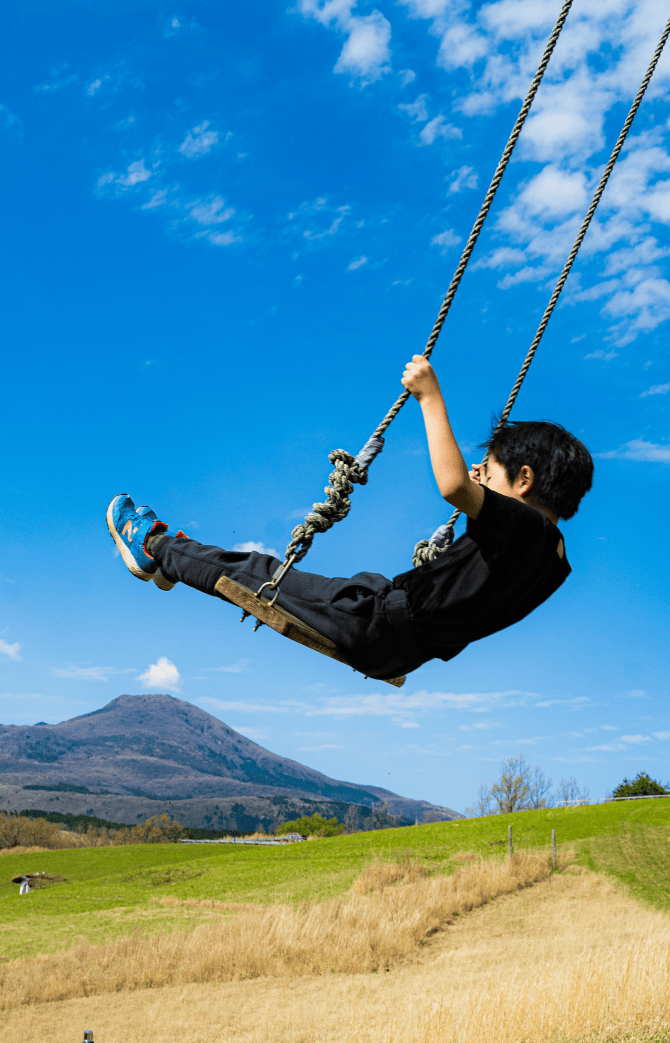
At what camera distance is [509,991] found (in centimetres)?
1544

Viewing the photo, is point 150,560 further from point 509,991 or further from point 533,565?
point 509,991

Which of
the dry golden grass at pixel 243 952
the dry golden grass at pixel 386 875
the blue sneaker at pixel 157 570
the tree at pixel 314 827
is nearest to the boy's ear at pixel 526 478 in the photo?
the blue sneaker at pixel 157 570

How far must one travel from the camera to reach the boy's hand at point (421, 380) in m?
2.74

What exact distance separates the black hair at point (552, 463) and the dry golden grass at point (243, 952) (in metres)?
21.7

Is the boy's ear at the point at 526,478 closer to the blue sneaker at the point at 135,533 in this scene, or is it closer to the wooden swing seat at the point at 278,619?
the wooden swing seat at the point at 278,619

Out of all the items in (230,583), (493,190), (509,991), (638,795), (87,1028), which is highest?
(493,190)

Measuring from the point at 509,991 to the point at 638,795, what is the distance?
25865 mm

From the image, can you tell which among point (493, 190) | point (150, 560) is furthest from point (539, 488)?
point (150, 560)

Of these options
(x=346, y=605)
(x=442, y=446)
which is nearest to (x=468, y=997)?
(x=346, y=605)

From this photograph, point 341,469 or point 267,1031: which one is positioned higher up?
point 341,469

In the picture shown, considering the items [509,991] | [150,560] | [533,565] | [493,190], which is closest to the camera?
[533,565]

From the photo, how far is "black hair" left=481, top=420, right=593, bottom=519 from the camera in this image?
3.10 metres

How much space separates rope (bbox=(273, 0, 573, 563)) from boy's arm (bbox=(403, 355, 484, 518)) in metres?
0.54

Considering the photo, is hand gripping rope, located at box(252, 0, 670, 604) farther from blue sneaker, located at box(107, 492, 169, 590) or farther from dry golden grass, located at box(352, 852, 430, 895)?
dry golden grass, located at box(352, 852, 430, 895)
